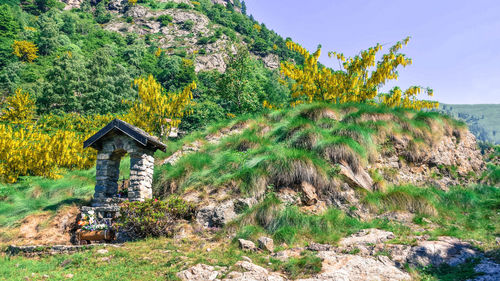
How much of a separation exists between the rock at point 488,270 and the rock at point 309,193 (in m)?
4.33

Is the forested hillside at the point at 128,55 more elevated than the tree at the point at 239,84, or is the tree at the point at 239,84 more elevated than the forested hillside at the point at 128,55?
the forested hillside at the point at 128,55

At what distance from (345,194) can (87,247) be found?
25.6ft

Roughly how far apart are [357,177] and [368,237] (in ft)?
10.8

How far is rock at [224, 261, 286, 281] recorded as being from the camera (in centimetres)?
521

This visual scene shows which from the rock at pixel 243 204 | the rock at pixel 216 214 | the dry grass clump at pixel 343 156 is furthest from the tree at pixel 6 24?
the dry grass clump at pixel 343 156

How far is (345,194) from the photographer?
9.30 metres

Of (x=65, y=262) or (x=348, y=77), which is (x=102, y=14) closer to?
(x=348, y=77)

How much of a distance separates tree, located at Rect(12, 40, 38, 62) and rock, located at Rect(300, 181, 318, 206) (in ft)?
217

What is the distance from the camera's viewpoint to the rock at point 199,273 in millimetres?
5324

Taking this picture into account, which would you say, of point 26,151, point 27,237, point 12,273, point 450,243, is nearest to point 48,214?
point 27,237

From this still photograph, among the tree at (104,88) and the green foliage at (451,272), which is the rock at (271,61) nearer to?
the tree at (104,88)

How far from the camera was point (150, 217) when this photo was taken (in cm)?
788

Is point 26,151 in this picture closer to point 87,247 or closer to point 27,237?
point 27,237

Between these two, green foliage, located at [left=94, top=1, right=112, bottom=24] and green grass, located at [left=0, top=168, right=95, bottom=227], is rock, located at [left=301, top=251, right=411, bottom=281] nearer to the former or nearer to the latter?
green grass, located at [left=0, top=168, right=95, bottom=227]
